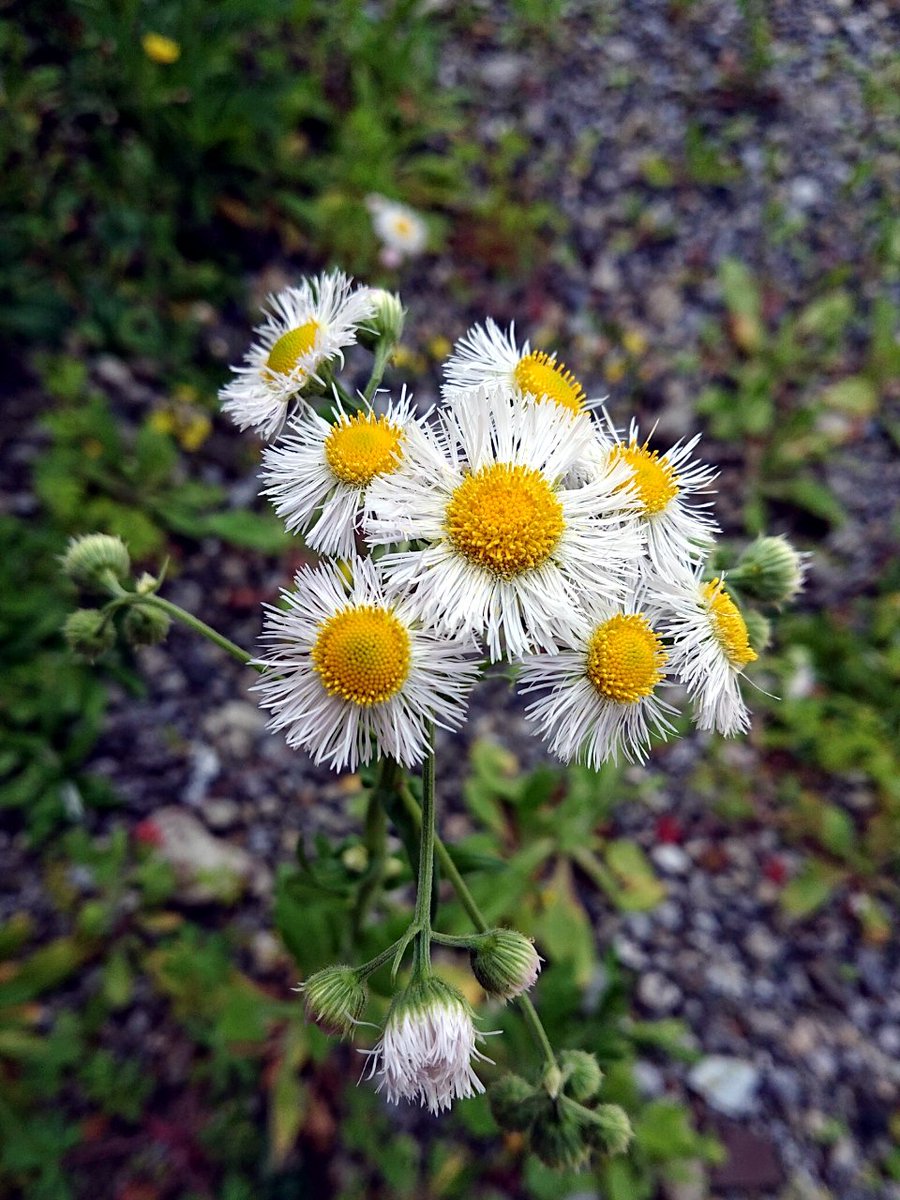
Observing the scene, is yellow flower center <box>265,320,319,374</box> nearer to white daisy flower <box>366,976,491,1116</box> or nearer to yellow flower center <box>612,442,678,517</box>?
yellow flower center <box>612,442,678,517</box>

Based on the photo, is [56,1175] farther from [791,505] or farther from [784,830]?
[791,505]

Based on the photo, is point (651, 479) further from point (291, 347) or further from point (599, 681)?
point (291, 347)

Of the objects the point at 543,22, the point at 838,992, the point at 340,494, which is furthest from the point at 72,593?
the point at 543,22

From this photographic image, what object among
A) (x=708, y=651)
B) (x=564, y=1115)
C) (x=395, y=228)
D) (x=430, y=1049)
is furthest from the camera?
(x=395, y=228)

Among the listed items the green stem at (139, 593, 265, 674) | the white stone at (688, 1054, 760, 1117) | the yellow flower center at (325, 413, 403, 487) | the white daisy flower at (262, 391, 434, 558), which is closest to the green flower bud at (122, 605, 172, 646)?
the green stem at (139, 593, 265, 674)

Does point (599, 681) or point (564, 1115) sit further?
point (564, 1115)

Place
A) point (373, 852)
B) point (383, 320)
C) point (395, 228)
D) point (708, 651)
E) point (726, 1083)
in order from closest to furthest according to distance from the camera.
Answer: point (708, 651) → point (383, 320) → point (373, 852) → point (726, 1083) → point (395, 228)

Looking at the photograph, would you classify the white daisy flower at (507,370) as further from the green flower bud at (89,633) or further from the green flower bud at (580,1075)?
the green flower bud at (580,1075)

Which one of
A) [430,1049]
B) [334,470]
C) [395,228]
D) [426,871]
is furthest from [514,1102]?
[395,228]
